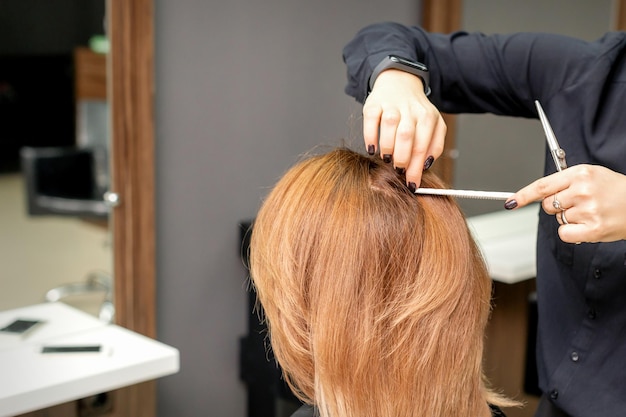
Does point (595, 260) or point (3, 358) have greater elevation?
point (595, 260)

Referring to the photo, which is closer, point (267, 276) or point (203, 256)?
point (267, 276)

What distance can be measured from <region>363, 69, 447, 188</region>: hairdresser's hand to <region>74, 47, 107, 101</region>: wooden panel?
37.5 inches

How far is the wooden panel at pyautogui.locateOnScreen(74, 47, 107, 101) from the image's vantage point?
68.4 inches

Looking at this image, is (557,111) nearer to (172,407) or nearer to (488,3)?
(172,407)

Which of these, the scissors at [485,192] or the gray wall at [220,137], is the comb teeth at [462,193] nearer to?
the scissors at [485,192]

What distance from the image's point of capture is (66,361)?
1544 mm

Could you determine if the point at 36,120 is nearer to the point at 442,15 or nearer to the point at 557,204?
the point at 557,204

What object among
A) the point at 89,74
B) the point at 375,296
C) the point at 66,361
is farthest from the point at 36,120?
the point at 375,296

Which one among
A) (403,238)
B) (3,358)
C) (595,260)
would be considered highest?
(403,238)

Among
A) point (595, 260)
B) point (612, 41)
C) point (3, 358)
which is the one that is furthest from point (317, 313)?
point (3, 358)

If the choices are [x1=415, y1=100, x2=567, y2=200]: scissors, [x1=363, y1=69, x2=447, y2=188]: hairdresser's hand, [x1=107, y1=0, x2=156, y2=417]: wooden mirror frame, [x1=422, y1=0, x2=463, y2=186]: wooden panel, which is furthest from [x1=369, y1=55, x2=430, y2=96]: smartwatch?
[x1=422, y1=0, x2=463, y2=186]: wooden panel

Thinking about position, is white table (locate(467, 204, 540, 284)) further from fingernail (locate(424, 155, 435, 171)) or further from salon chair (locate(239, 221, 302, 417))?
fingernail (locate(424, 155, 435, 171))

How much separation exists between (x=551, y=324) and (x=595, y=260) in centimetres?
17

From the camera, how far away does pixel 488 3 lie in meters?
2.86
